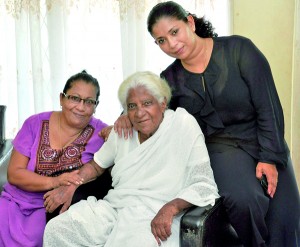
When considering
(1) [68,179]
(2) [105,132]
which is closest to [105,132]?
(2) [105,132]

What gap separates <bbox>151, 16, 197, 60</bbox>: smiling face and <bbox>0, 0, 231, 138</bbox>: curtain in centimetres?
96

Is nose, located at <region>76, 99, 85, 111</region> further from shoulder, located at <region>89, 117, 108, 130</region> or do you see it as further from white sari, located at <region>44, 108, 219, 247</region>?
white sari, located at <region>44, 108, 219, 247</region>

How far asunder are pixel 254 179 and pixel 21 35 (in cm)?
193

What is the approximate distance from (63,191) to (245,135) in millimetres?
903

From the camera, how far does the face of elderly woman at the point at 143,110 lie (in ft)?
6.27

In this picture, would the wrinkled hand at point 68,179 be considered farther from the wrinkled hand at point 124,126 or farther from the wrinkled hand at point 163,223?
the wrinkled hand at point 163,223

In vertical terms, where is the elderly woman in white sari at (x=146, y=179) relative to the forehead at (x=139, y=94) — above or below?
below

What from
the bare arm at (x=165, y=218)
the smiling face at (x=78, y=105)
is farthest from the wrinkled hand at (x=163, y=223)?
the smiling face at (x=78, y=105)

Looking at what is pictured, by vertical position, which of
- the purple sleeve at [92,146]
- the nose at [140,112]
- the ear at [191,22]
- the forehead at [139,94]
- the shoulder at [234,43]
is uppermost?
the ear at [191,22]

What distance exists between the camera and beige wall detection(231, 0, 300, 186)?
2.76 metres

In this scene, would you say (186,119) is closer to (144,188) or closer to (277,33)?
(144,188)


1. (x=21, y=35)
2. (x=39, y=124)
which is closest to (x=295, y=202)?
(x=39, y=124)

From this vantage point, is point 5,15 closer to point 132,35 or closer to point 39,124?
point 132,35

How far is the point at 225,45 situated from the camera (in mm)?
1974
